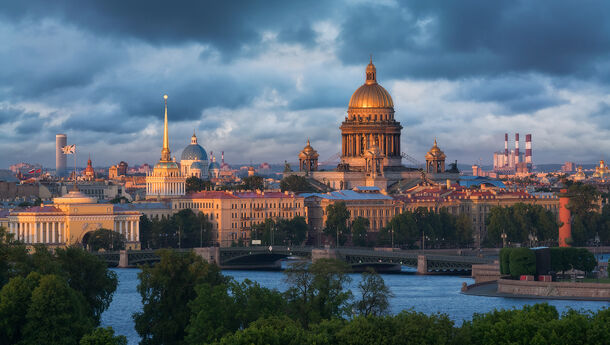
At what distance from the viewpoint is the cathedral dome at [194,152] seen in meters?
188

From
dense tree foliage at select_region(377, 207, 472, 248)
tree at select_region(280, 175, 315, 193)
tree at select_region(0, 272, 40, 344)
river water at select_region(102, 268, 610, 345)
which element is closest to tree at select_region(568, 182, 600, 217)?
dense tree foliage at select_region(377, 207, 472, 248)

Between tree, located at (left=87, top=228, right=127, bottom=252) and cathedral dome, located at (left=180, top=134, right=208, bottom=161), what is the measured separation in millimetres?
79223

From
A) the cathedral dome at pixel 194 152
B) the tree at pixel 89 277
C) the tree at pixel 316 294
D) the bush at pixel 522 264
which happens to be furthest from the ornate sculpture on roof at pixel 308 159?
the tree at pixel 316 294

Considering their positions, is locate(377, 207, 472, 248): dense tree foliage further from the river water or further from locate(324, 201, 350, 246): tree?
the river water

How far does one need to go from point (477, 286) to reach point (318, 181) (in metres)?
55.4

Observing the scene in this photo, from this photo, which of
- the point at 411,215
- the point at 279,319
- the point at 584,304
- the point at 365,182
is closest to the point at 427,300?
the point at 584,304

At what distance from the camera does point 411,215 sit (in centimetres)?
11631

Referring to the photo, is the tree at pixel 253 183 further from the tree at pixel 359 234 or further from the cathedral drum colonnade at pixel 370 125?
the tree at pixel 359 234

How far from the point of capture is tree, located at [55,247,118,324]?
210ft

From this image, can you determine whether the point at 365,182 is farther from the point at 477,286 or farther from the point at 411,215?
the point at 477,286

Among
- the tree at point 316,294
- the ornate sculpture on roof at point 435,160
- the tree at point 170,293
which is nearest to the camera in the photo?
the tree at point 316,294

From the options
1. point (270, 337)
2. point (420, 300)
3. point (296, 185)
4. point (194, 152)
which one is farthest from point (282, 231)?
point (194, 152)

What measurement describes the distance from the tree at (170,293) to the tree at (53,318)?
2912mm

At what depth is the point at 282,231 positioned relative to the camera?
378 ft
